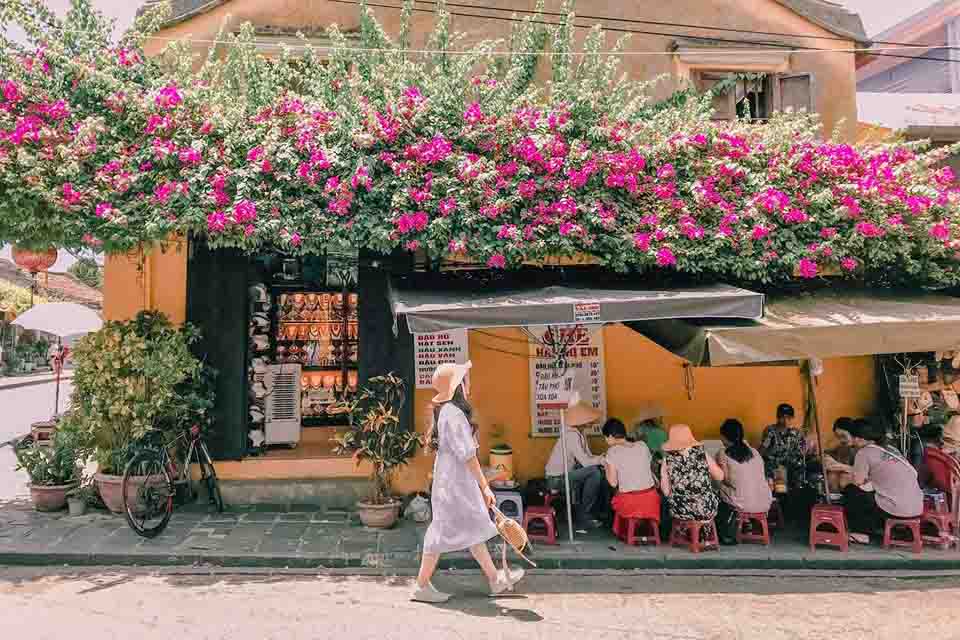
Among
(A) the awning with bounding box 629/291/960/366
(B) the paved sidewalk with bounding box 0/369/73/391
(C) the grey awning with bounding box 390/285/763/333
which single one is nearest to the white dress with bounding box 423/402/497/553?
(C) the grey awning with bounding box 390/285/763/333

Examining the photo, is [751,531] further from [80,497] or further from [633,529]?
[80,497]

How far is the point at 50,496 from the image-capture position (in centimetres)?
756

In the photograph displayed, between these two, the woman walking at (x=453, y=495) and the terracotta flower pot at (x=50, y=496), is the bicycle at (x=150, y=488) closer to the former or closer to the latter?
the terracotta flower pot at (x=50, y=496)

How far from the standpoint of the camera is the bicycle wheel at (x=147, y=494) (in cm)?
673

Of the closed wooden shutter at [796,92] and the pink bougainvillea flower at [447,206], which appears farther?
the closed wooden shutter at [796,92]

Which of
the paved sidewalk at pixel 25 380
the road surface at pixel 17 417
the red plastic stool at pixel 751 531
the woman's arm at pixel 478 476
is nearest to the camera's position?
the woman's arm at pixel 478 476

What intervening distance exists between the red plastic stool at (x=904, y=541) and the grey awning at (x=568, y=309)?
277cm

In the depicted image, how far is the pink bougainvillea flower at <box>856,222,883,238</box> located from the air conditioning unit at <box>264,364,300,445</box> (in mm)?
7932

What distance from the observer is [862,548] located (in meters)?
6.80

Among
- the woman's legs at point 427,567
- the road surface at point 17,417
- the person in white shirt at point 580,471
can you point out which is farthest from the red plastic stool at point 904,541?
the road surface at point 17,417

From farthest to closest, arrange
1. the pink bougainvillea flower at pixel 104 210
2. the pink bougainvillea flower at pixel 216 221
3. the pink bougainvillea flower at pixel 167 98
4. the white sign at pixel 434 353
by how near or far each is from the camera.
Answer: the white sign at pixel 434 353 → the pink bougainvillea flower at pixel 167 98 → the pink bougainvillea flower at pixel 216 221 → the pink bougainvillea flower at pixel 104 210

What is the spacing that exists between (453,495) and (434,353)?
3387 mm

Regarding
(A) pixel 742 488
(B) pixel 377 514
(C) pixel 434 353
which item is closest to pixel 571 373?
(C) pixel 434 353

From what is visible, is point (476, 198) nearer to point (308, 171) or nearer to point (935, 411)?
point (308, 171)
